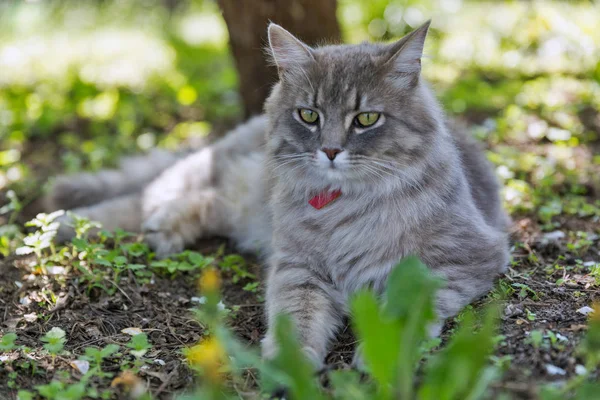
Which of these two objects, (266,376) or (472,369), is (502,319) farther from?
(266,376)

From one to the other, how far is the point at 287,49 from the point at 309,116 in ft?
1.15

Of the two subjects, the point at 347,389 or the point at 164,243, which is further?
the point at 164,243

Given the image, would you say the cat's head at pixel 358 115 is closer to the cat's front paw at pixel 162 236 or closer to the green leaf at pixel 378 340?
the green leaf at pixel 378 340

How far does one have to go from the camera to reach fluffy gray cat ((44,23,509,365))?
2758 mm

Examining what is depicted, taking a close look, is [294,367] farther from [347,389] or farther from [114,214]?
[114,214]

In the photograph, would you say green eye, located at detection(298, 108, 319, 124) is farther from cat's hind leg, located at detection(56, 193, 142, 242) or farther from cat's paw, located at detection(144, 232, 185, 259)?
cat's hind leg, located at detection(56, 193, 142, 242)

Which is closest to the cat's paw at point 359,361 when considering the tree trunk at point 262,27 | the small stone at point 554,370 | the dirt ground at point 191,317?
the dirt ground at point 191,317

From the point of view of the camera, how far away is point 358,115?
110 inches

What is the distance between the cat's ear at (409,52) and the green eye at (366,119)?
22 centimetres

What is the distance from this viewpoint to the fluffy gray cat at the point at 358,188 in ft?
9.05

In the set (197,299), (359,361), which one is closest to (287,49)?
(197,299)

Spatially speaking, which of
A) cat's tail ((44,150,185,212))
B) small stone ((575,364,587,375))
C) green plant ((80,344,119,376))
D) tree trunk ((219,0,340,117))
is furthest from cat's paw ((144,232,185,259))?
small stone ((575,364,587,375))

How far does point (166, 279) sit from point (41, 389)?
1.34 metres

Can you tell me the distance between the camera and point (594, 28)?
6750 mm
